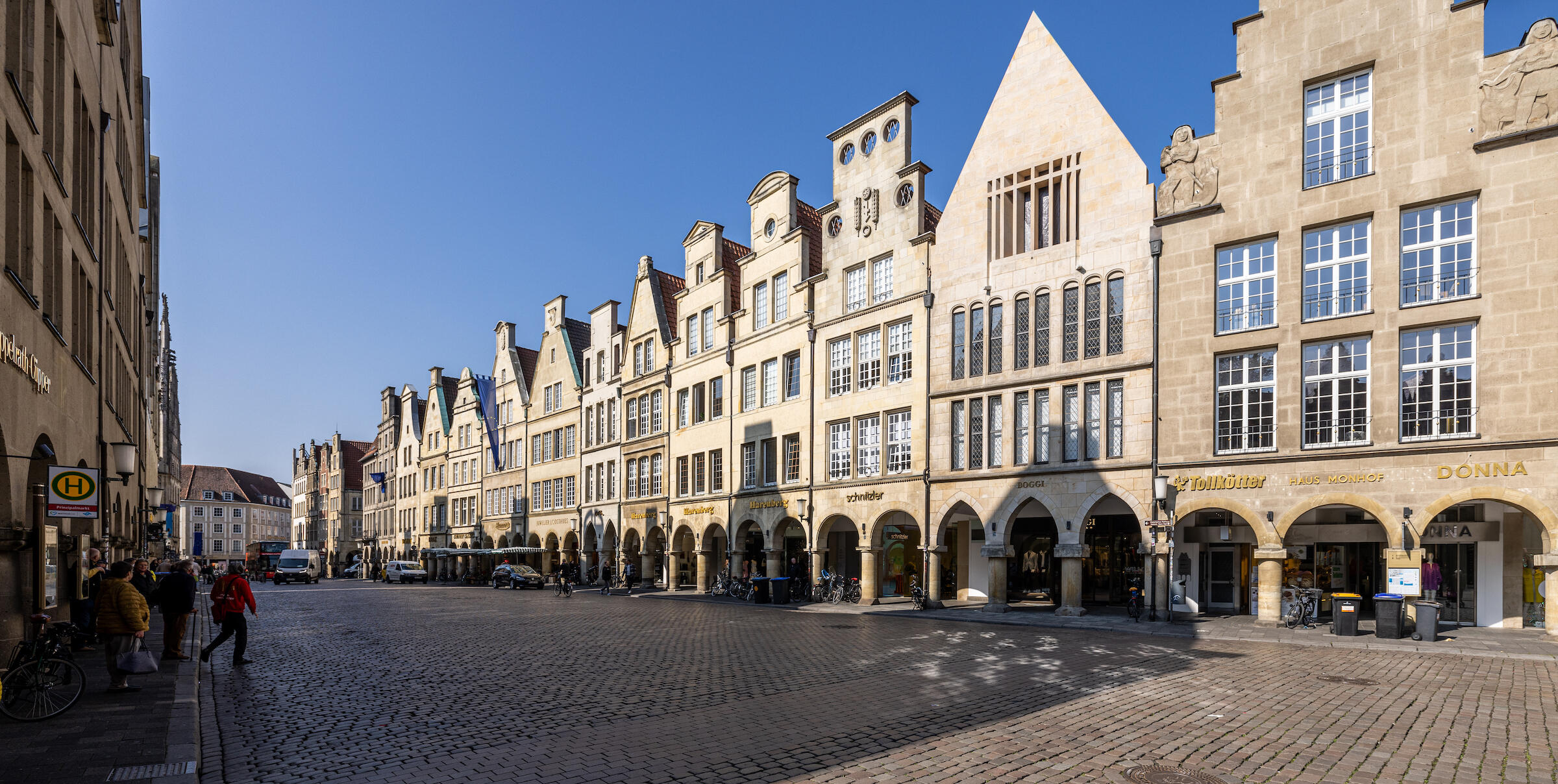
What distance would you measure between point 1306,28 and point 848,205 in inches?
598

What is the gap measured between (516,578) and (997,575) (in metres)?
29.4

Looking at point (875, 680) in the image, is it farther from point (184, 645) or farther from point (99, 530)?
point (99, 530)

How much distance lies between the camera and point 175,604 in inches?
615

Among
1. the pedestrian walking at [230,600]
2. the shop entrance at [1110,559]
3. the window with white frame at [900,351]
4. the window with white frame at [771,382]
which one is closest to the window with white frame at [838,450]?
the window with white frame at [900,351]

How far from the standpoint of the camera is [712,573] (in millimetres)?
43875

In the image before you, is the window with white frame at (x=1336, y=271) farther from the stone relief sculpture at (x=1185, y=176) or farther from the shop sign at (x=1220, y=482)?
the shop sign at (x=1220, y=482)

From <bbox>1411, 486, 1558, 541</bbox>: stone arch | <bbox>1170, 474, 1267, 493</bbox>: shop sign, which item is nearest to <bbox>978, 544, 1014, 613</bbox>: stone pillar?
<bbox>1170, 474, 1267, 493</bbox>: shop sign

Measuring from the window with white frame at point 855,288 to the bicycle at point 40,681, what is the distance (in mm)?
26395

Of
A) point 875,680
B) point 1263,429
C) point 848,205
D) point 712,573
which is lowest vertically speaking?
point 712,573

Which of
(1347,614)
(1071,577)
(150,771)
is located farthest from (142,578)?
(1347,614)

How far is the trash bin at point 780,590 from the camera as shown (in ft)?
110

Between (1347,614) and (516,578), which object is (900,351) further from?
(516,578)

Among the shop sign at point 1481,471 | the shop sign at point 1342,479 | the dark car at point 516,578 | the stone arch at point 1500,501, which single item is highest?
the shop sign at point 1481,471

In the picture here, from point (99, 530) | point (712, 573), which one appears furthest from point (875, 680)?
point (712, 573)
